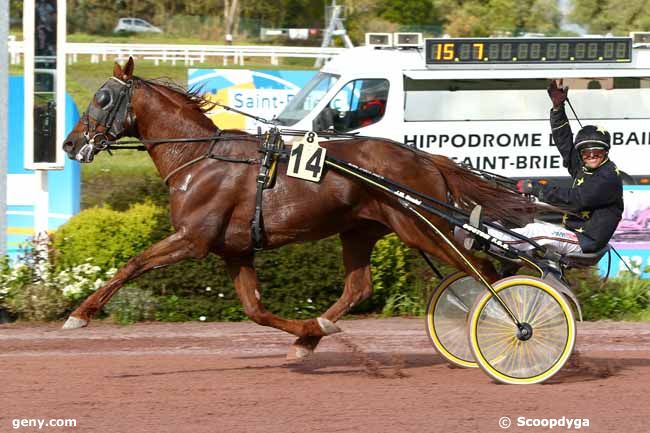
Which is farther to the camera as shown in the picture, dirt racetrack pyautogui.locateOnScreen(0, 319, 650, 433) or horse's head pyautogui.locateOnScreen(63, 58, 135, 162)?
horse's head pyautogui.locateOnScreen(63, 58, 135, 162)

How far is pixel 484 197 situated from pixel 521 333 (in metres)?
1.05

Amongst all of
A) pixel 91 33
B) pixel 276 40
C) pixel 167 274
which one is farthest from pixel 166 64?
pixel 167 274

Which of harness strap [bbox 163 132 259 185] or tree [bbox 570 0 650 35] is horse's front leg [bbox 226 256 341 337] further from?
tree [bbox 570 0 650 35]

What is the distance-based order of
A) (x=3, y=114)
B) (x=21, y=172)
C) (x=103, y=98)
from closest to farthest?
1. (x=103, y=98)
2. (x=3, y=114)
3. (x=21, y=172)

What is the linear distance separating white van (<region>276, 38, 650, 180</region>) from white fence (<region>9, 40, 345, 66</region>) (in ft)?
36.7

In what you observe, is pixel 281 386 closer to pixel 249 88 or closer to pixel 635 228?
pixel 635 228

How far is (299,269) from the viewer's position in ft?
29.4

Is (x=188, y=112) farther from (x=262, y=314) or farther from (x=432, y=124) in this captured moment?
(x=432, y=124)

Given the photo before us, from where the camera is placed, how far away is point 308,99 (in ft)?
44.4

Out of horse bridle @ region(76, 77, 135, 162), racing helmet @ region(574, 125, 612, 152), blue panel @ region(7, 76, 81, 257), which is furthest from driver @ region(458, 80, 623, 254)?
blue panel @ region(7, 76, 81, 257)

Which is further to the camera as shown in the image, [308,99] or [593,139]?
[308,99]

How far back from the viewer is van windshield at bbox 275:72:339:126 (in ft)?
43.7

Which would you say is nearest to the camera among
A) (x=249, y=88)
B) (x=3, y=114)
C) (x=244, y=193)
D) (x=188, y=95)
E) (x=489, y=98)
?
(x=244, y=193)

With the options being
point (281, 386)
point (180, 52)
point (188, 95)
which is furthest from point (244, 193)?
point (180, 52)
